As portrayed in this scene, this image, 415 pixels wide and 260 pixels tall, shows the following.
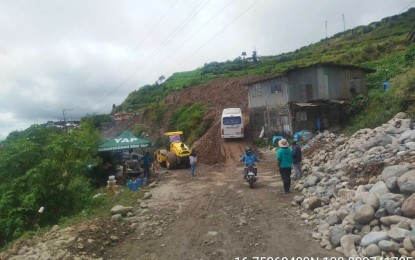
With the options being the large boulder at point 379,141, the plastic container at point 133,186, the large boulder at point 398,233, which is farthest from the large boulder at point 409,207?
the plastic container at point 133,186

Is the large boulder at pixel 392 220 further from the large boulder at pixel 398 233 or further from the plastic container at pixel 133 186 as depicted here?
the plastic container at pixel 133 186

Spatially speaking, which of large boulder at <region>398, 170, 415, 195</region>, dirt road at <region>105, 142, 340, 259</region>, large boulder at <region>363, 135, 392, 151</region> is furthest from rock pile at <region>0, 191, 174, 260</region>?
large boulder at <region>363, 135, 392, 151</region>

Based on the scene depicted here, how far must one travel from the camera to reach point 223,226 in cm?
911

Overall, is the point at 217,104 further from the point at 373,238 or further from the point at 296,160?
the point at 373,238

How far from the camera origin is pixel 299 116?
999 inches

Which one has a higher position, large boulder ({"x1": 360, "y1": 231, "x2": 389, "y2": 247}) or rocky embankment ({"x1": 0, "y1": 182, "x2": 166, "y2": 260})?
large boulder ({"x1": 360, "y1": 231, "x2": 389, "y2": 247})

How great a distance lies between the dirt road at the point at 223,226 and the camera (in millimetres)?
7549

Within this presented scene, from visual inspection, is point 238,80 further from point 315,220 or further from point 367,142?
point 315,220

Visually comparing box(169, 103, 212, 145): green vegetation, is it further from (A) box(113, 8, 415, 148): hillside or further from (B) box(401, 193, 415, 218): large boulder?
(B) box(401, 193, 415, 218): large boulder

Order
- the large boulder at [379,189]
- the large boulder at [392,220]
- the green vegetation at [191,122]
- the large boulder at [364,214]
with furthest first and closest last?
the green vegetation at [191,122]
the large boulder at [379,189]
the large boulder at [364,214]
the large boulder at [392,220]

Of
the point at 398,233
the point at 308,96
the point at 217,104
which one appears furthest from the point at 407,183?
the point at 217,104

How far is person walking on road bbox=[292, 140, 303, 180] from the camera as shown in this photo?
41.9ft

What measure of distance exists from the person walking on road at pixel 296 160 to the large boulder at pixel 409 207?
5.96 metres

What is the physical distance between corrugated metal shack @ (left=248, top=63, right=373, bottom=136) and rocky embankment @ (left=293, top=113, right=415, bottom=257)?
12740 millimetres
